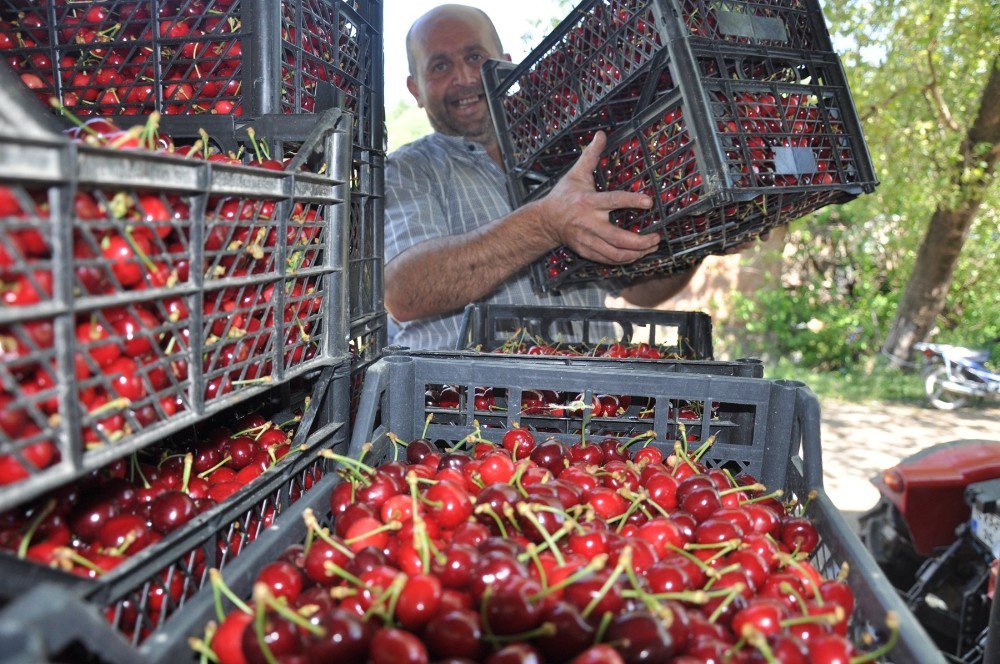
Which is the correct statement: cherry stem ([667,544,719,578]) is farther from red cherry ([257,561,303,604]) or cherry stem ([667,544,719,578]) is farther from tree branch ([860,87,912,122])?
tree branch ([860,87,912,122])

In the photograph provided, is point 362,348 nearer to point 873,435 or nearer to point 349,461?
point 349,461

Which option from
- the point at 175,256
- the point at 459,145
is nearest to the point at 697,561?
the point at 175,256

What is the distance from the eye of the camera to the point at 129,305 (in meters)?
0.99

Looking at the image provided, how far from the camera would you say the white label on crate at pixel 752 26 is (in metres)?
2.26

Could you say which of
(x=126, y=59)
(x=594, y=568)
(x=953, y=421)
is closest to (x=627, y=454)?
(x=594, y=568)

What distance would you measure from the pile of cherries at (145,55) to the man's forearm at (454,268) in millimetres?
1292

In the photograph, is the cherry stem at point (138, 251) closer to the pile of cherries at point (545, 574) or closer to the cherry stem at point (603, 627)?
the pile of cherries at point (545, 574)

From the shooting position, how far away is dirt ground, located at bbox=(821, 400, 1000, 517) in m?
5.41

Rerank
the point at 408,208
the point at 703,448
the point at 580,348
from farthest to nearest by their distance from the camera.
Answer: the point at 408,208 → the point at 580,348 → the point at 703,448

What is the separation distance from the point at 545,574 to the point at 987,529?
6.56 feet

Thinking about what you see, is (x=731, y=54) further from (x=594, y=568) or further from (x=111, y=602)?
(x=111, y=602)

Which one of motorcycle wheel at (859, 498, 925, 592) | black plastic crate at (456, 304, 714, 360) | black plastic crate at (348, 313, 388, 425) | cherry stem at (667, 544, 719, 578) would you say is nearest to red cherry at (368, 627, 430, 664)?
cherry stem at (667, 544, 719, 578)

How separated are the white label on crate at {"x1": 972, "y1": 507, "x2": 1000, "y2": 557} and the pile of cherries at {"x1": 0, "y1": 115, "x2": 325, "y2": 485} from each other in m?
2.27

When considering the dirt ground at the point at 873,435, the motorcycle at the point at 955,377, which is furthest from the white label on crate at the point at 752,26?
the motorcycle at the point at 955,377
